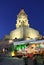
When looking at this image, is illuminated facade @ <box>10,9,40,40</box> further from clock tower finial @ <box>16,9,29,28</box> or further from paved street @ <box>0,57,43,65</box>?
paved street @ <box>0,57,43,65</box>

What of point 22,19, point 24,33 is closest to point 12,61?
point 24,33

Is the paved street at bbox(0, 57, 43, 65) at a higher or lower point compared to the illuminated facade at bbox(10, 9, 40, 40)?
lower

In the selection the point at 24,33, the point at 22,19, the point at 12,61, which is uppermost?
the point at 22,19

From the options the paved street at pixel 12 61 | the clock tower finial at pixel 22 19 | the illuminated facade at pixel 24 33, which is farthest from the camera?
the clock tower finial at pixel 22 19

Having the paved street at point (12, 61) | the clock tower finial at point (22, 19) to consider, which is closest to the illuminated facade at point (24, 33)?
the clock tower finial at point (22, 19)

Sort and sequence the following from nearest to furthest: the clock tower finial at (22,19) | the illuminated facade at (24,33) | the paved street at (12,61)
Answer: the paved street at (12,61) → the illuminated facade at (24,33) → the clock tower finial at (22,19)

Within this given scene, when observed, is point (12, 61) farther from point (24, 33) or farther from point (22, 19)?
point (22, 19)

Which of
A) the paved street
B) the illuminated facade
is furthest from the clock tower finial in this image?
the paved street

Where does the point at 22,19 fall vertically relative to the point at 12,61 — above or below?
above

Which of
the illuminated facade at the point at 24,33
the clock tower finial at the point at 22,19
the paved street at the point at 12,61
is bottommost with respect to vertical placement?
the paved street at the point at 12,61

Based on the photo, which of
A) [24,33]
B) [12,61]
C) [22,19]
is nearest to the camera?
[12,61]

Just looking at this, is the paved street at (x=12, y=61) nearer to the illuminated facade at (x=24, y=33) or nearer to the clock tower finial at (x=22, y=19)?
the illuminated facade at (x=24, y=33)

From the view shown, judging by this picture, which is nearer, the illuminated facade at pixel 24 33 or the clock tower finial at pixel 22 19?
the illuminated facade at pixel 24 33

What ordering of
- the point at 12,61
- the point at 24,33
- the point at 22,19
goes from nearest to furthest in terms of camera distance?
the point at 12,61 < the point at 24,33 < the point at 22,19
